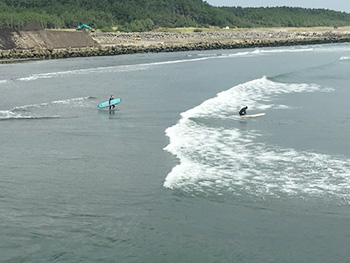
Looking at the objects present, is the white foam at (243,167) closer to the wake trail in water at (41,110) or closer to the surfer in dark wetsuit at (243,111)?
the surfer in dark wetsuit at (243,111)

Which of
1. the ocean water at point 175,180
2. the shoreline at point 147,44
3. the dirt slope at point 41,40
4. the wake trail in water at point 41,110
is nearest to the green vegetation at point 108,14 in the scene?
the shoreline at point 147,44

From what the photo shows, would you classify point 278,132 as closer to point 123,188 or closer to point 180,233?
point 123,188

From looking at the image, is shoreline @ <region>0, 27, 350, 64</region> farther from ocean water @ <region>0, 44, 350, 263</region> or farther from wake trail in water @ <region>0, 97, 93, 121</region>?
ocean water @ <region>0, 44, 350, 263</region>

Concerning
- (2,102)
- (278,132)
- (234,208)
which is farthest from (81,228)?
(2,102)

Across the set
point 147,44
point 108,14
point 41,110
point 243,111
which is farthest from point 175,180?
point 108,14

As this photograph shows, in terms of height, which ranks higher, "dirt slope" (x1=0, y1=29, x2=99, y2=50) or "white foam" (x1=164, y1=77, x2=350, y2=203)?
"dirt slope" (x1=0, y1=29, x2=99, y2=50)

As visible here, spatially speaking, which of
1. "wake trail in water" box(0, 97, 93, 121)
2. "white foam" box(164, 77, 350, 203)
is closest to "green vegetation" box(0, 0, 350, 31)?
"wake trail in water" box(0, 97, 93, 121)
